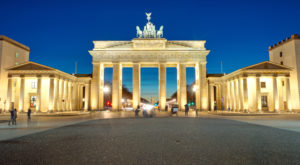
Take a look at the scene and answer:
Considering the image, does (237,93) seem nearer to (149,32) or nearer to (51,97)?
(149,32)

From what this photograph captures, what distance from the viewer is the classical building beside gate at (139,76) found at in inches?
1647

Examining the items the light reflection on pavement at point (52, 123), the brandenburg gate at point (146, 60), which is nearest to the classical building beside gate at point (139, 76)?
the brandenburg gate at point (146, 60)

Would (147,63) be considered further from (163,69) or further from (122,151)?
(122,151)

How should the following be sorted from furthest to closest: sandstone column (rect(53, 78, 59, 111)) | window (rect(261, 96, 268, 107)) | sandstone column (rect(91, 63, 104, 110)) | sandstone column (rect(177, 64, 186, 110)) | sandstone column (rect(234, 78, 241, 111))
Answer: sandstone column (rect(91, 63, 104, 110)) < sandstone column (rect(177, 64, 186, 110)) < window (rect(261, 96, 268, 107)) < sandstone column (rect(234, 78, 241, 111)) < sandstone column (rect(53, 78, 59, 111))

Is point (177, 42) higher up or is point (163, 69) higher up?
point (177, 42)

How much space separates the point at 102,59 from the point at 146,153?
1801 inches

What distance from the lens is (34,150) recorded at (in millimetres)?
8055

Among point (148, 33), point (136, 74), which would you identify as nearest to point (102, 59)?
point (136, 74)

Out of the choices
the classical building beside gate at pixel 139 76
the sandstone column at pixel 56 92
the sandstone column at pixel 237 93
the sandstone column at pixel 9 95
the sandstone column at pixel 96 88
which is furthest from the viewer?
the sandstone column at pixel 96 88

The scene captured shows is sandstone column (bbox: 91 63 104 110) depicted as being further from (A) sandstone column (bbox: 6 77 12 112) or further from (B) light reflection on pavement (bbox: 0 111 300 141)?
(B) light reflection on pavement (bbox: 0 111 300 141)

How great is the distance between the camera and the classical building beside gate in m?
41.8

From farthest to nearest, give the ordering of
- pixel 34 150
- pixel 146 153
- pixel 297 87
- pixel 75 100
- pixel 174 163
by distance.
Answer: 1. pixel 75 100
2. pixel 297 87
3. pixel 34 150
4. pixel 146 153
5. pixel 174 163

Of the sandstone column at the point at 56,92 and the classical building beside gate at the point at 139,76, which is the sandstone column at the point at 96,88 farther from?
the sandstone column at the point at 56,92

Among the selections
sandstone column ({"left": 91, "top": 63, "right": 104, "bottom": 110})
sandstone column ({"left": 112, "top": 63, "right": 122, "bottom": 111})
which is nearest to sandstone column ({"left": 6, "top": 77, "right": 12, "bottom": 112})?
sandstone column ({"left": 91, "top": 63, "right": 104, "bottom": 110})
